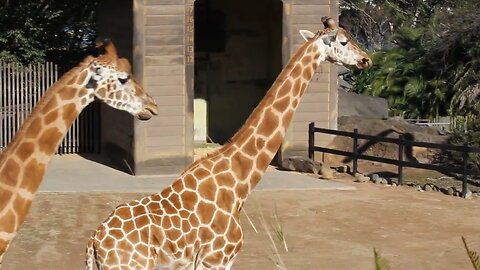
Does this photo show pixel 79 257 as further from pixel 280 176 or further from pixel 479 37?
pixel 479 37

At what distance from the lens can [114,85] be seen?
575 cm

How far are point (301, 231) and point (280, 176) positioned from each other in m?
4.63

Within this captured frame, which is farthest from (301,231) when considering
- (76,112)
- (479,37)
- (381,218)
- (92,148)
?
(479,37)

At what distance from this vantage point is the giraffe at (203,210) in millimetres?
6082

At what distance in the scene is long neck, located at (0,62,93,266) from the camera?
5.55 metres

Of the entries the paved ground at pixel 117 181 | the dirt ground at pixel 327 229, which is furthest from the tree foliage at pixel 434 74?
the dirt ground at pixel 327 229

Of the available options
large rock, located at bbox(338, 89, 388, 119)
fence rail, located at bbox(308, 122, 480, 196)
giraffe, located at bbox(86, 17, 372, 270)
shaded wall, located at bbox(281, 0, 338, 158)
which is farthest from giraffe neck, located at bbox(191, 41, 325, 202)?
large rock, located at bbox(338, 89, 388, 119)

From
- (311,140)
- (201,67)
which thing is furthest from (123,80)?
(201,67)

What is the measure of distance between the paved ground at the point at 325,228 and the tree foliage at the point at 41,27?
611 centimetres

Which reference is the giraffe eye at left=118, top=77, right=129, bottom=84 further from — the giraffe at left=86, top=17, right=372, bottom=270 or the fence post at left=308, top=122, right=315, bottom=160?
the fence post at left=308, top=122, right=315, bottom=160

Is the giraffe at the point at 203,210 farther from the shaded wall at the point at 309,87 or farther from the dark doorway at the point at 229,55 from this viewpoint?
the dark doorway at the point at 229,55

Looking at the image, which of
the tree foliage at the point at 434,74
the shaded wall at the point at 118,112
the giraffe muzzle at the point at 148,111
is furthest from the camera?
the tree foliage at the point at 434,74

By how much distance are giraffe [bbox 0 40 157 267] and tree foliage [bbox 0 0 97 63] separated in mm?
15474

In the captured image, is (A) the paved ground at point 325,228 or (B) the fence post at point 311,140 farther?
(B) the fence post at point 311,140
